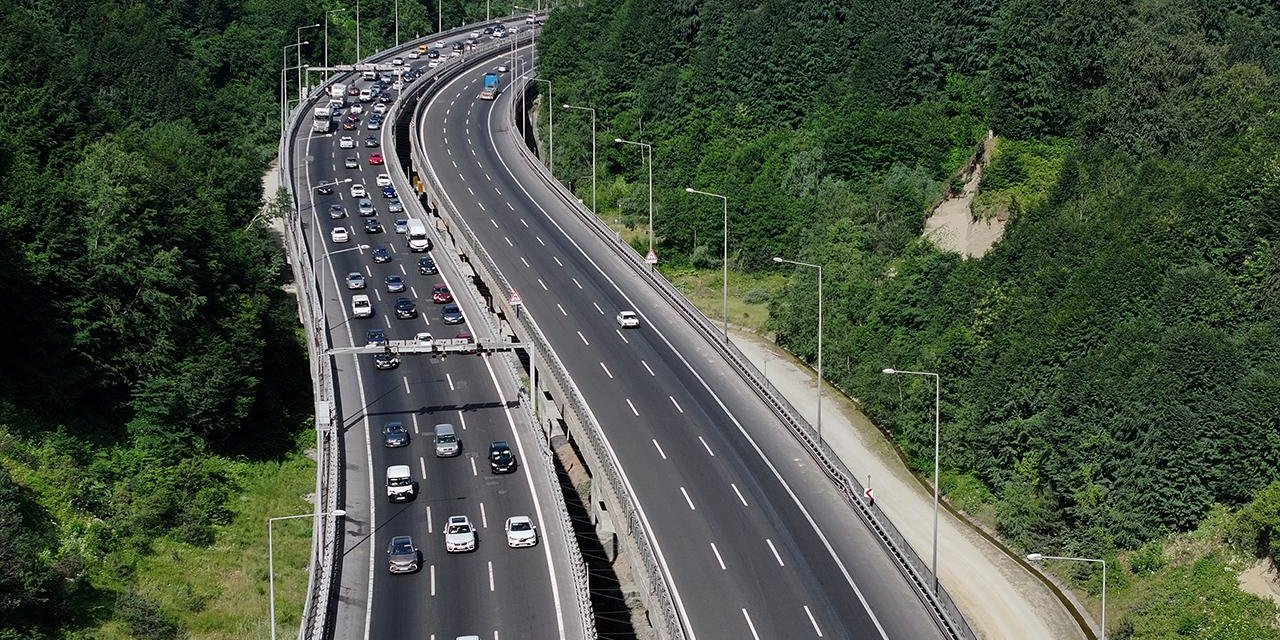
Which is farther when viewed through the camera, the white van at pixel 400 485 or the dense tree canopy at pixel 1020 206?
the dense tree canopy at pixel 1020 206

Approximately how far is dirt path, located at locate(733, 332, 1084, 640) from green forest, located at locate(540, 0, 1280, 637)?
173 centimetres

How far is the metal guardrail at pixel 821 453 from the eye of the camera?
6169 centimetres

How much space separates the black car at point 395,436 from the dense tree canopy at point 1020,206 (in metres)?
30.2

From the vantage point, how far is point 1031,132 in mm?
112500

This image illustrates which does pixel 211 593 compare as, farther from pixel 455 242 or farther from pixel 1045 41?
pixel 1045 41

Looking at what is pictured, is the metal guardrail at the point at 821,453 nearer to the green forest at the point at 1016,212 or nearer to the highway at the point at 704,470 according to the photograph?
the highway at the point at 704,470

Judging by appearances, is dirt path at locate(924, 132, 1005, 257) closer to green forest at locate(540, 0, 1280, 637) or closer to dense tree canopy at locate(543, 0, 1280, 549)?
green forest at locate(540, 0, 1280, 637)

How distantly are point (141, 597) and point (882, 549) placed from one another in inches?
1376

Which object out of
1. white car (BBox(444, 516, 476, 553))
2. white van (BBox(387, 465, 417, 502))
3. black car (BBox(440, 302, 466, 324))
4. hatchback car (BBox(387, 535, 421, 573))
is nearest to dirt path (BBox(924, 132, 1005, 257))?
black car (BBox(440, 302, 466, 324))

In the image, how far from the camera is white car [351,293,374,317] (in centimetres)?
10719

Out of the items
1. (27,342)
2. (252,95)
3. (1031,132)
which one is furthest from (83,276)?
(252,95)

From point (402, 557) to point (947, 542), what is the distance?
2966cm

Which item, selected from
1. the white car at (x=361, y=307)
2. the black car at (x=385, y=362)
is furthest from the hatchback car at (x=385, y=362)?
the white car at (x=361, y=307)

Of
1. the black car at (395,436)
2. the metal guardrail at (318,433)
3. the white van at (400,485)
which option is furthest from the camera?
the black car at (395,436)
